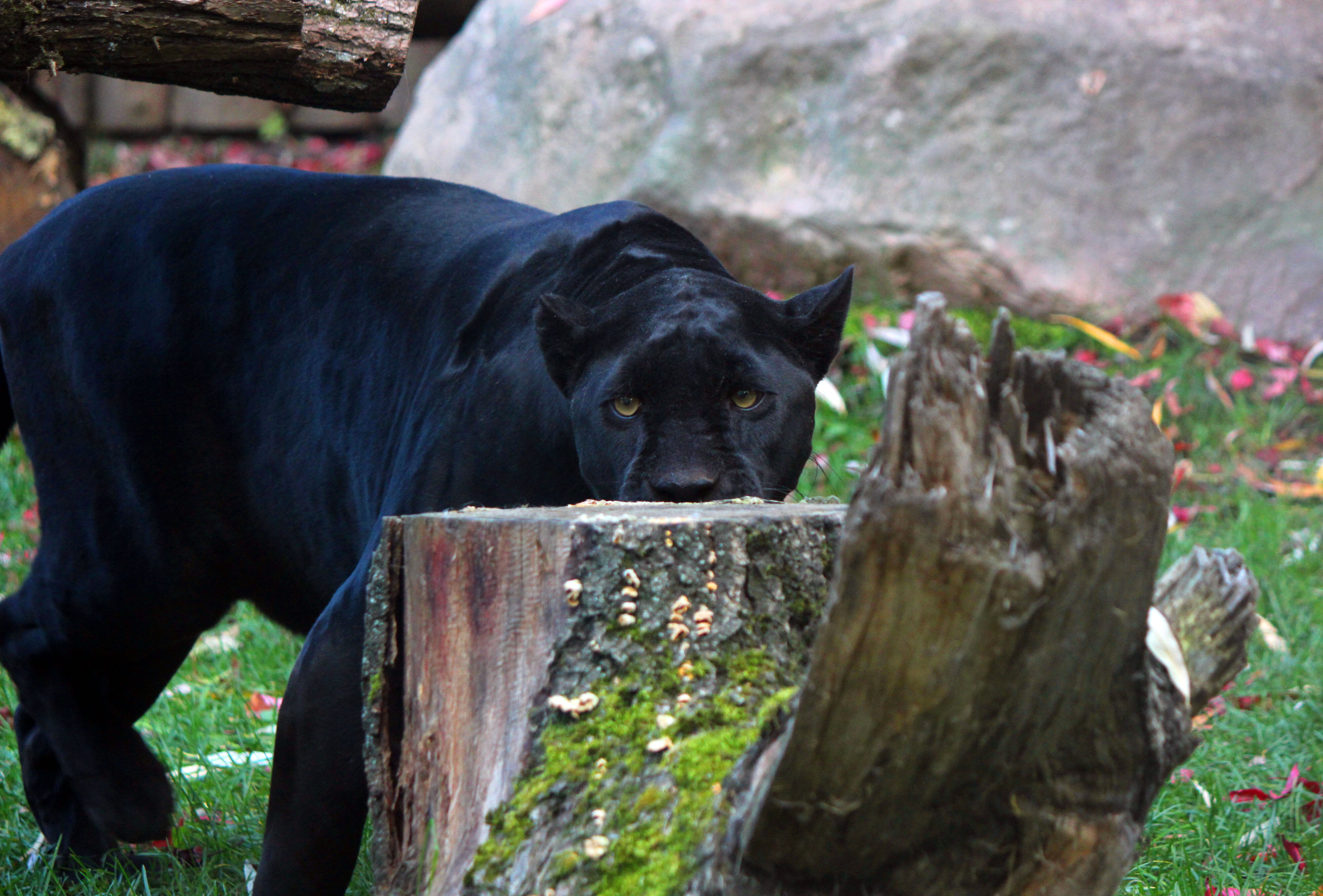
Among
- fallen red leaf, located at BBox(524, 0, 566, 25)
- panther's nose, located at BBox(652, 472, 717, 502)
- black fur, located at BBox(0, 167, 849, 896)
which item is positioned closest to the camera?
panther's nose, located at BBox(652, 472, 717, 502)

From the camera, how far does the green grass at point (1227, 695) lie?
2512 millimetres

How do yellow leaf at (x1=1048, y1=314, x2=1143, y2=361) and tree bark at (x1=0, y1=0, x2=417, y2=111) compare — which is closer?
tree bark at (x1=0, y1=0, x2=417, y2=111)

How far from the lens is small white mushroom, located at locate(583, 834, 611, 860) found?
1293mm

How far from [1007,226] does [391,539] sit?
15.2ft

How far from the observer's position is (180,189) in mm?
2859

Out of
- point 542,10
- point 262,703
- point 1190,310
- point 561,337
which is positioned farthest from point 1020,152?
point 561,337

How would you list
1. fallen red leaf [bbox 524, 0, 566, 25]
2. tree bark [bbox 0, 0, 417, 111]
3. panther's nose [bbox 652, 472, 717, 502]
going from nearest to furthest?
1. tree bark [bbox 0, 0, 417, 111]
2. panther's nose [bbox 652, 472, 717, 502]
3. fallen red leaf [bbox 524, 0, 566, 25]

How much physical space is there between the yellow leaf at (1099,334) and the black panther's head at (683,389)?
370cm

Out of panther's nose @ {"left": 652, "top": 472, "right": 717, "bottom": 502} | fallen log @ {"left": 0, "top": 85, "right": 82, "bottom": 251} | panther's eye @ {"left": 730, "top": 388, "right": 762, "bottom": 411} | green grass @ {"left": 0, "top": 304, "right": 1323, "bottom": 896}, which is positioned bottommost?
green grass @ {"left": 0, "top": 304, "right": 1323, "bottom": 896}

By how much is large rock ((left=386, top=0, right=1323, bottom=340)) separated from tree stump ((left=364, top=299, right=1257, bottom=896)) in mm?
4470

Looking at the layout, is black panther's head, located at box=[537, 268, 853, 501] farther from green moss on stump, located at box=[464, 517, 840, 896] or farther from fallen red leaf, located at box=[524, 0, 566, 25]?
fallen red leaf, located at box=[524, 0, 566, 25]

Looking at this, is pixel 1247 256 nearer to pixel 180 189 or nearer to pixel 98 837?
pixel 180 189

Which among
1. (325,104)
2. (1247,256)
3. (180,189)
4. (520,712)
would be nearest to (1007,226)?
(1247,256)

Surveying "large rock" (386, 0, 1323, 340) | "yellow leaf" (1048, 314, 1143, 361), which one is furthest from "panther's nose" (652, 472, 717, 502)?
"yellow leaf" (1048, 314, 1143, 361)
